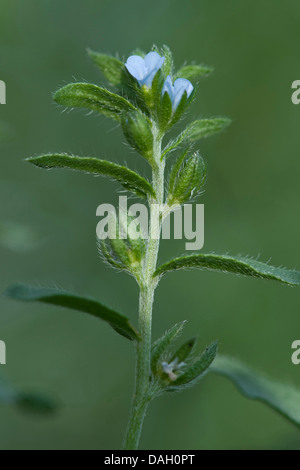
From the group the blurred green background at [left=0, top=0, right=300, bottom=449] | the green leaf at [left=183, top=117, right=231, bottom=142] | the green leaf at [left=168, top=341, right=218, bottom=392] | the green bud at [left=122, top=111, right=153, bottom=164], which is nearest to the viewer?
the green leaf at [left=168, top=341, right=218, bottom=392]

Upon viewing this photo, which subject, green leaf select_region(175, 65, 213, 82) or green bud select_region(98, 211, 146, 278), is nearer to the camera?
green bud select_region(98, 211, 146, 278)

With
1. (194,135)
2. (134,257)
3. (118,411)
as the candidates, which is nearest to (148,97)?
(194,135)

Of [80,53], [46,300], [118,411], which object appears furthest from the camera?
[80,53]

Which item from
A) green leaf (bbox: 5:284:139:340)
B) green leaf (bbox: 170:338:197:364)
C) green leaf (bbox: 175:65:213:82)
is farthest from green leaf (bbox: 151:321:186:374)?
green leaf (bbox: 175:65:213:82)

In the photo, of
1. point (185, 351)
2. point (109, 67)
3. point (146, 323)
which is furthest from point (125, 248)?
point (109, 67)

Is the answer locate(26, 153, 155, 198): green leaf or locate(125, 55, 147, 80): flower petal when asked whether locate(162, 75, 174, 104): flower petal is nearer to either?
locate(125, 55, 147, 80): flower petal
